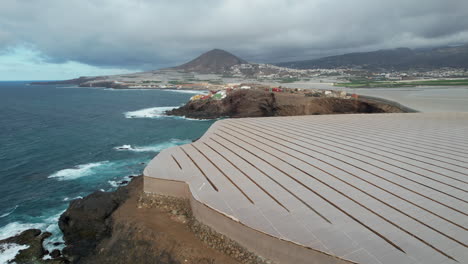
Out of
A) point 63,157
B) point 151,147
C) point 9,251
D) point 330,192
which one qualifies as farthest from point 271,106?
point 330,192

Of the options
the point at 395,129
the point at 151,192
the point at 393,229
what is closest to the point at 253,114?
the point at 395,129

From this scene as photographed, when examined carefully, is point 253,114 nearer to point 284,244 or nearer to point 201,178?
point 201,178

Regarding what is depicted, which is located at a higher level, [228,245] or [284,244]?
[284,244]

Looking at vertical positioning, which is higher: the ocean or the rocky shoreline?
the rocky shoreline

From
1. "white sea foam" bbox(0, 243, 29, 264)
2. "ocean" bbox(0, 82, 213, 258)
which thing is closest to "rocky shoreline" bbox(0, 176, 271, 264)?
"white sea foam" bbox(0, 243, 29, 264)

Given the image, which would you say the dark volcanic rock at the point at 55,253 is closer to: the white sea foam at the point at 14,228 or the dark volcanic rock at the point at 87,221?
the dark volcanic rock at the point at 87,221

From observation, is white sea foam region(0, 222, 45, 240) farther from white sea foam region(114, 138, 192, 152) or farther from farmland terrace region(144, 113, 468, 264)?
white sea foam region(114, 138, 192, 152)

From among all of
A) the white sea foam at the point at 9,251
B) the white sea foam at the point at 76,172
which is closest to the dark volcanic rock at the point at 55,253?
the white sea foam at the point at 9,251
